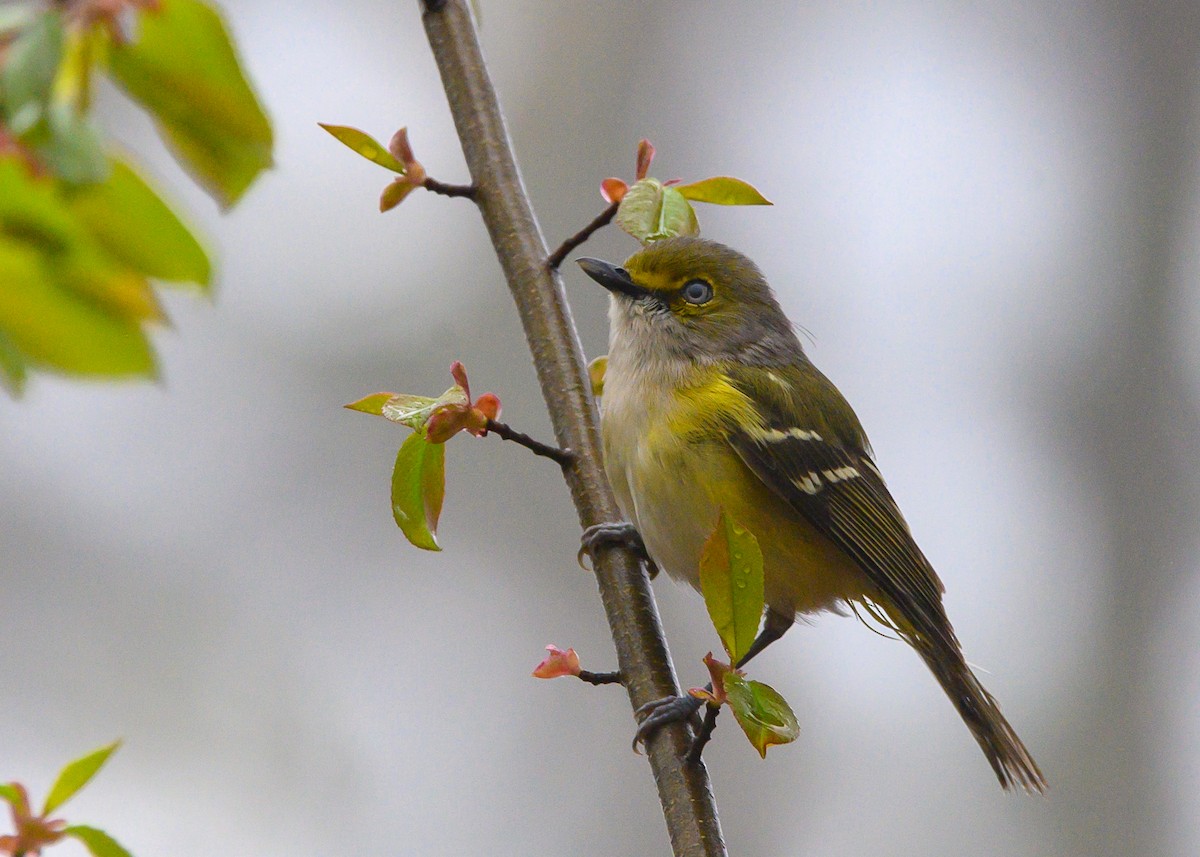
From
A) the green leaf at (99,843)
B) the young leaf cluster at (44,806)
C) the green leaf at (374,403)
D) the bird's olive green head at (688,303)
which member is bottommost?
the green leaf at (99,843)

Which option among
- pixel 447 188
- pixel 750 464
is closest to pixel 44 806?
pixel 447 188

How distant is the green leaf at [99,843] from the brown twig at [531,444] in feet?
2.57

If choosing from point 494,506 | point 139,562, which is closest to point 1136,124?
point 494,506

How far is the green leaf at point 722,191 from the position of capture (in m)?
1.73

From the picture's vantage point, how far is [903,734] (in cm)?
687

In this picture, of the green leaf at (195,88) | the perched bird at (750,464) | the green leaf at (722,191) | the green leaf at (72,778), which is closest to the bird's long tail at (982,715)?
the perched bird at (750,464)

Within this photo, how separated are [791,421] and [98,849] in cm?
210

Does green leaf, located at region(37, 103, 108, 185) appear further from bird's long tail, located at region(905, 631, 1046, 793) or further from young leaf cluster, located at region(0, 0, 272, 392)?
bird's long tail, located at region(905, 631, 1046, 793)

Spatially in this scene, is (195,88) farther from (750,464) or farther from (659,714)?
(750,464)

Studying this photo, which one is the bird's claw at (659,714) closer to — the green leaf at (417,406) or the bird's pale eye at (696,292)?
the green leaf at (417,406)

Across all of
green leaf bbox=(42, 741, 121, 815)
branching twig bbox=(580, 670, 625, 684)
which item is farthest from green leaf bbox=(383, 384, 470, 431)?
green leaf bbox=(42, 741, 121, 815)

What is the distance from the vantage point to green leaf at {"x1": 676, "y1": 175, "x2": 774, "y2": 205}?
1.73 m

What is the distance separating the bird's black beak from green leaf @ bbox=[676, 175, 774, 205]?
985 mm

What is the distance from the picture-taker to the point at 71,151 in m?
0.59
